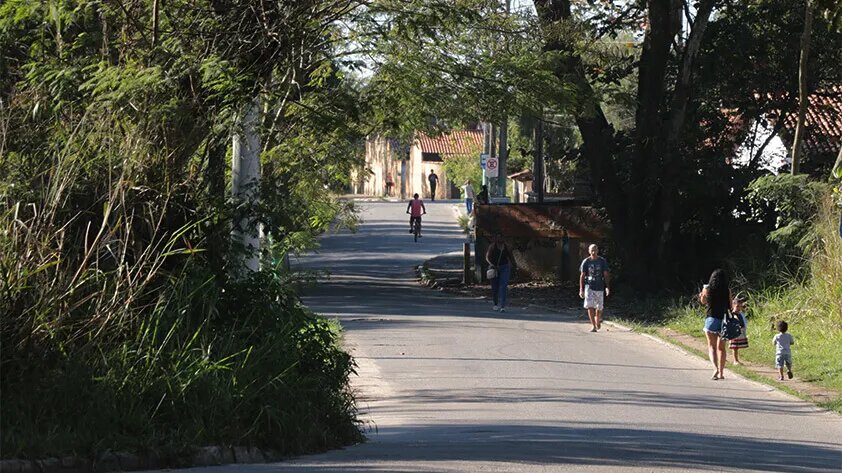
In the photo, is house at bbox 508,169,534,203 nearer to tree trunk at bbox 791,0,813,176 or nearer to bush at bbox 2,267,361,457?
tree trunk at bbox 791,0,813,176

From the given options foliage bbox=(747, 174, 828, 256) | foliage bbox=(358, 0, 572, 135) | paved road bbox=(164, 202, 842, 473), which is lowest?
paved road bbox=(164, 202, 842, 473)

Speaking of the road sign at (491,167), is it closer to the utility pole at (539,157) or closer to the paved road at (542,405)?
the utility pole at (539,157)

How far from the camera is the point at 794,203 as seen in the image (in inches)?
989

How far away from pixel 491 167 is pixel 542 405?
30121 mm

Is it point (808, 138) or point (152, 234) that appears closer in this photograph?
point (152, 234)

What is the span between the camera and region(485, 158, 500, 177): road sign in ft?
146

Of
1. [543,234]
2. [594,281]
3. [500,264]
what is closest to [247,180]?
[594,281]

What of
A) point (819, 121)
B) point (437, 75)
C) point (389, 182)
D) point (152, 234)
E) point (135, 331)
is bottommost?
point (135, 331)

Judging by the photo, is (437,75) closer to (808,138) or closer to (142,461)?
(142,461)

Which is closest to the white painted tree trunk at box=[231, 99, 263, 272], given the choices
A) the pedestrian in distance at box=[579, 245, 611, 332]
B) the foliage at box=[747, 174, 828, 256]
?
the pedestrian in distance at box=[579, 245, 611, 332]

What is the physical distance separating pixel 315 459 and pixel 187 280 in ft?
7.46

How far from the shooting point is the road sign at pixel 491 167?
4456 cm

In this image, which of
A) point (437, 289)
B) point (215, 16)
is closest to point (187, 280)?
point (215, 16)

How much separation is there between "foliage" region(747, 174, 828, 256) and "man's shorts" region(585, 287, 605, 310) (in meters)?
4.01
